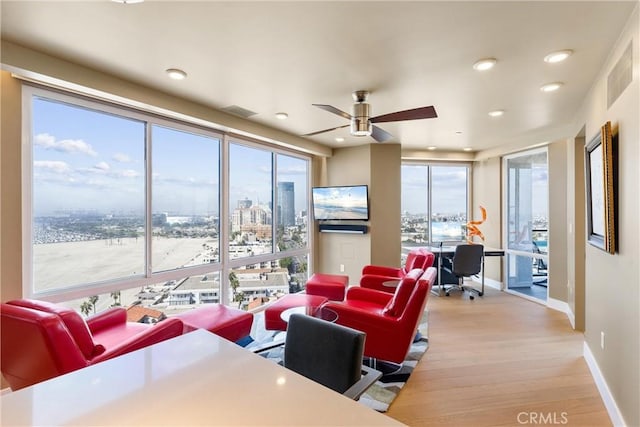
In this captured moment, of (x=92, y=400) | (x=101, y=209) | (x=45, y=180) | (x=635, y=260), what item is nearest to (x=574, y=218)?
(x=635, y=260)

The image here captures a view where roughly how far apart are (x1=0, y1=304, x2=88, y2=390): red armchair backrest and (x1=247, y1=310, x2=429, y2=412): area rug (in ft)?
4.08

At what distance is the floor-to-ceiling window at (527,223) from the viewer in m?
5.22

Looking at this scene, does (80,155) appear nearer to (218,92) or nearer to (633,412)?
(218,92)

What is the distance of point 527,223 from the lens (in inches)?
216

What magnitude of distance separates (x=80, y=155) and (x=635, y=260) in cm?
416

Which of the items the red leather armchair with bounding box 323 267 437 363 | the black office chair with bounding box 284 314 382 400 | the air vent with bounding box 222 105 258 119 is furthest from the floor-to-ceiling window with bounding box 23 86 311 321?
the black office chair with bounding box 284 314 382 400

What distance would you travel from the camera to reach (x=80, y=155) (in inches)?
113

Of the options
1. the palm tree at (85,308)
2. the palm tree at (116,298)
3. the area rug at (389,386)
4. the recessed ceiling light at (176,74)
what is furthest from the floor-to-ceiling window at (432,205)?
the palm tree at (85,308)

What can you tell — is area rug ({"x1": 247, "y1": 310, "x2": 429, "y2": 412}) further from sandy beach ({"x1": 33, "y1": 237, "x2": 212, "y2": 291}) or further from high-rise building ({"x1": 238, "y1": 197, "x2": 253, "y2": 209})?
high-rise building ({"x1": 238, "y1": 197, "x2": 253, "y2": 209})

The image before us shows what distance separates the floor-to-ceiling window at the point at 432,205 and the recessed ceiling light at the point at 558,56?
402 centimetres

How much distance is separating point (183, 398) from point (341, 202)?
4.65 m

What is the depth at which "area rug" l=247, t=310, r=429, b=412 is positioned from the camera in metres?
2.44

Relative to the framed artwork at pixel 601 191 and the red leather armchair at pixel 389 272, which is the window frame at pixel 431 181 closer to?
the red leather armchair at pixel 389 272

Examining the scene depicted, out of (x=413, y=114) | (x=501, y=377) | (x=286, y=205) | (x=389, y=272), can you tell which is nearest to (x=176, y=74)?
(x=413, y=114)
